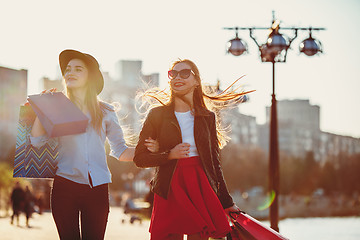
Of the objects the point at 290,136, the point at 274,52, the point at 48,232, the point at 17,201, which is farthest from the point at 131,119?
the point at 274,52

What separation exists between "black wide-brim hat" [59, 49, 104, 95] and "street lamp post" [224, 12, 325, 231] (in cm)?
899

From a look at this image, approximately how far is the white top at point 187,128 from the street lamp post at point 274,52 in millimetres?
8416

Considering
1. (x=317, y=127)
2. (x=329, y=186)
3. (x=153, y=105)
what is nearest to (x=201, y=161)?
(x=153, y=105)

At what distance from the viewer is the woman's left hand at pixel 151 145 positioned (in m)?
5.91

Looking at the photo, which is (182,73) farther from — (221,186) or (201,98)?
(221,186)

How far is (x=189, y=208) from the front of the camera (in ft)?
19.1

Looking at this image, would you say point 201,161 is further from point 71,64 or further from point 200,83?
point 71,64

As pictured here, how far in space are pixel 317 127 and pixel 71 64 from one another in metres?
197

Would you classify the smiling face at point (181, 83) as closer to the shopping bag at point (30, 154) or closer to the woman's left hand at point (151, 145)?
the woman's left hand at point (151, 145)

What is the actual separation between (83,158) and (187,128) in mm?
1013

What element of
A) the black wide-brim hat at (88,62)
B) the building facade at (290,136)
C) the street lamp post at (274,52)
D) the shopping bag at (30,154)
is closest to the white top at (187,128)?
the black wide-brim hat at (88,62)

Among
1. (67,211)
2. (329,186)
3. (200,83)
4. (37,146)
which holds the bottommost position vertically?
(329,186)

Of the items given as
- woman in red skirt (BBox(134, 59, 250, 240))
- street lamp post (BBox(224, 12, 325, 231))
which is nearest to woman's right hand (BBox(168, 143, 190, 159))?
woman in red skirt (BBox(134, 59, 250, 240))

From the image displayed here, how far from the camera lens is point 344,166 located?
380 feet
